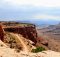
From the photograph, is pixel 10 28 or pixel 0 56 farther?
pixel 10 28

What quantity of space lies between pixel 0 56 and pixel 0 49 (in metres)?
1.69

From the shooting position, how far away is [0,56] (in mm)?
18562

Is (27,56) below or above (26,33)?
above

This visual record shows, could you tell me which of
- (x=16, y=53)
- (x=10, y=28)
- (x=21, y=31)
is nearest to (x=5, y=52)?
(x=16, y=53)

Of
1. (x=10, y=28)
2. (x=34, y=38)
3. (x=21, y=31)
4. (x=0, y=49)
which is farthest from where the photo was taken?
(x=34, y=38)

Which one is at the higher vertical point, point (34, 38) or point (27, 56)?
point (27, 56)

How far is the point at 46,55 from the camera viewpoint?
1925 cm

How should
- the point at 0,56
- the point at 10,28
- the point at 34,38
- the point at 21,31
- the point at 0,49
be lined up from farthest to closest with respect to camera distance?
the point at 34,38 → the point at 21,31 → the point at 10,28 → the point at 0,49 → the point at 0,56

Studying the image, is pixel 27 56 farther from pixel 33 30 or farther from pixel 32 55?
pixel 33 30

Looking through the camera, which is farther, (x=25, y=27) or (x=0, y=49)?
(x=25, y=27)

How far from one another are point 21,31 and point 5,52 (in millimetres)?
58542

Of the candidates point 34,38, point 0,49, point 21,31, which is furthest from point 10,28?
point 0,49

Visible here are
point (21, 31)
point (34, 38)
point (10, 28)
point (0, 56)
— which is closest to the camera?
point (0, 56)

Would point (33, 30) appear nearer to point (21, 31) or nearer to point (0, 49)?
point (21, 31)
